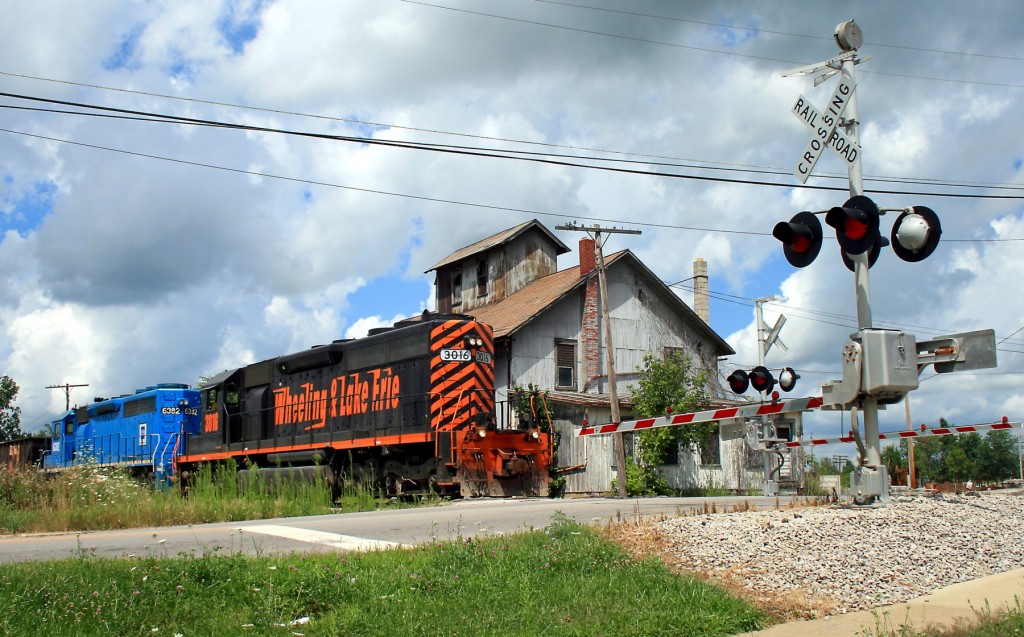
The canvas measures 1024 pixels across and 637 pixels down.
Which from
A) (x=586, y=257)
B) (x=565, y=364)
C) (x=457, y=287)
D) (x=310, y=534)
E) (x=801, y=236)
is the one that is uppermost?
(x=586, y=257)

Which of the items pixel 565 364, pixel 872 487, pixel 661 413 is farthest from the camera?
pixel 565 364

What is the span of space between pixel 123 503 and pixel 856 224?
38.8 ft

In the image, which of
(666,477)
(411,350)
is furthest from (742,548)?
(666,477)

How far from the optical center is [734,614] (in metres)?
6.36

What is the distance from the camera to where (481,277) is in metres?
37.5

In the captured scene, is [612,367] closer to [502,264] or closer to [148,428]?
[502,264]

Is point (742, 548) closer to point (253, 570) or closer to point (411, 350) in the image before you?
point (253, 570)

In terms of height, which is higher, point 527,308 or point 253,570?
point 527,308

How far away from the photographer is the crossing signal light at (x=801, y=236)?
339 inches

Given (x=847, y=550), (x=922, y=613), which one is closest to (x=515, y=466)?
(x=847, y=550)

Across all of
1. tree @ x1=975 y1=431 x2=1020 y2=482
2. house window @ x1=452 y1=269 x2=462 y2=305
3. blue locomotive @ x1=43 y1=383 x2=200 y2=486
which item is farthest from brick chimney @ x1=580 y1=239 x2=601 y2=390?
tree @ x1=975 y1=431 x2=1020 y2=482

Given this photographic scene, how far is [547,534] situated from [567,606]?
2648 mm

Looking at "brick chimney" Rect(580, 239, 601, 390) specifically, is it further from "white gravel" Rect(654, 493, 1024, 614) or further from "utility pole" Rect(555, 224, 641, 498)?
"white gravel" Rect(654, 493, 1024, 614)

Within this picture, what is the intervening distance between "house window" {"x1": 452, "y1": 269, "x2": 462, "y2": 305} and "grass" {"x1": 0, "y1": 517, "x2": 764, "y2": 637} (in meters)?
30.8
